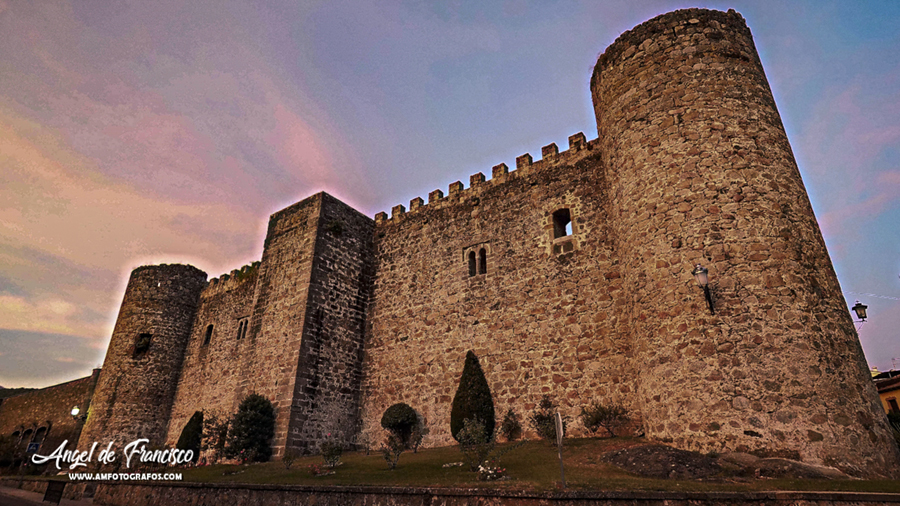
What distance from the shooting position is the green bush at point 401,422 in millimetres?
15586

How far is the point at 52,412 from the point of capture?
33.3 m

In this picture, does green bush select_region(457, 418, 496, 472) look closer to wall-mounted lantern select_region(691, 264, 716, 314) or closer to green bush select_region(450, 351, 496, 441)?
green bush select_region(450, 351, 496, 441)

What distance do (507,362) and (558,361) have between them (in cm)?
171

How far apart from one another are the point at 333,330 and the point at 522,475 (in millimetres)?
10695

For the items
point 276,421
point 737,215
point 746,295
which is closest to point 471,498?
point 746,295

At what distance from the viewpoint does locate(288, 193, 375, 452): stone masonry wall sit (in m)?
16.1

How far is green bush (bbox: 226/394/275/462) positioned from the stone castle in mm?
416

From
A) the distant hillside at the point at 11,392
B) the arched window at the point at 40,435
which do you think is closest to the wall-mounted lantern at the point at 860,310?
the arched window at the point at 40,435

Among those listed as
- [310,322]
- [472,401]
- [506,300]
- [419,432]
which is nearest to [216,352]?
[310,322]

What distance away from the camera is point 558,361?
13.5 meters

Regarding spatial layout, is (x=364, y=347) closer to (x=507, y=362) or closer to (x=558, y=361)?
(x=507, y=362)

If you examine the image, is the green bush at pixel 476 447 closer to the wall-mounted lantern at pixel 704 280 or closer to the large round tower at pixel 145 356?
the wall-mounted lantern at pixel 704 280

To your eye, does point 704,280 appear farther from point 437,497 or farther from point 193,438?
point 193,438

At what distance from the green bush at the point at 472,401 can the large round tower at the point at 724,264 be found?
4.76m
